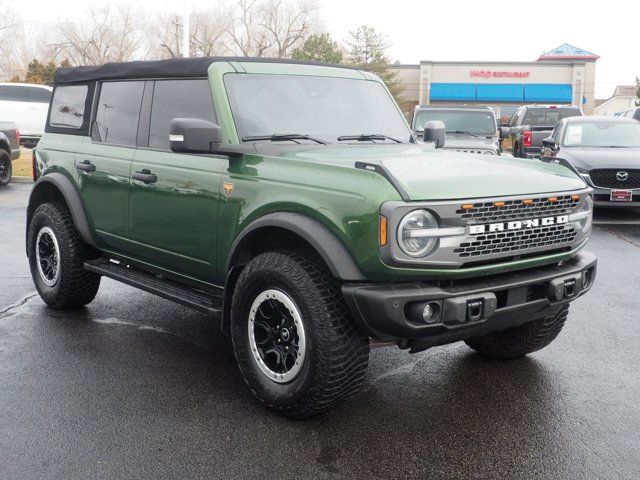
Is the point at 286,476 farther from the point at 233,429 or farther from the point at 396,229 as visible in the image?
the point at 396,229

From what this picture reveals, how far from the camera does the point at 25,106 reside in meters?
25.2

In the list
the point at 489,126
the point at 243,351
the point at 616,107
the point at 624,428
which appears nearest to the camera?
the point at 624,428

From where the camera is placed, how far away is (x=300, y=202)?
12.3 ft

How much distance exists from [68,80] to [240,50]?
195 ft

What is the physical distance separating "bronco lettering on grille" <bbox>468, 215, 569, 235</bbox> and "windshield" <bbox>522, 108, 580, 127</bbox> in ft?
61.0

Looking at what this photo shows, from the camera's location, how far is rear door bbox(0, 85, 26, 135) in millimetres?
25109

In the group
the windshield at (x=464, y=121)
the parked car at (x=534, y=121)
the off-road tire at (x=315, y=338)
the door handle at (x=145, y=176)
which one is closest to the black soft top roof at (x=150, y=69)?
the door handle at (x=145, y=176)

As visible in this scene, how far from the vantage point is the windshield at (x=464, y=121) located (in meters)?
15.2

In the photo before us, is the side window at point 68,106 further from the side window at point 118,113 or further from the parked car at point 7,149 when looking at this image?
the parked car at point 7,149

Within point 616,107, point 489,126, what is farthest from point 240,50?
point 616,107

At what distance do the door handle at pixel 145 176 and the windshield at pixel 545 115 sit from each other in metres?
18.6

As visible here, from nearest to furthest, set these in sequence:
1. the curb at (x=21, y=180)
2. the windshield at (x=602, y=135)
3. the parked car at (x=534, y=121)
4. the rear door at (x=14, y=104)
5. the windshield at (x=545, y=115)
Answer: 1. the windshield at (x=602, y=135)
2. the curb at (x=21, y=180)
3. the parked car at (x=534, y=121)
4. the windshield at (x=545, y=115)
5. the rear door at (x=14, y=104)

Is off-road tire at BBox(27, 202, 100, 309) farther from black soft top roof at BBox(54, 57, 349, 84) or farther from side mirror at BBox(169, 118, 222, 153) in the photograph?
side mirror at BBox(169, 118, 222, 153)

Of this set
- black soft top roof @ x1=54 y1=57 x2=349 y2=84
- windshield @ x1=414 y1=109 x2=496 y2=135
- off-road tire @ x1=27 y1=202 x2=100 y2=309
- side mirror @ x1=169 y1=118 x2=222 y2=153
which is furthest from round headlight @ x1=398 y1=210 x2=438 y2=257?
windshield @ x1=414 y1=109 x2=496 y2=135
